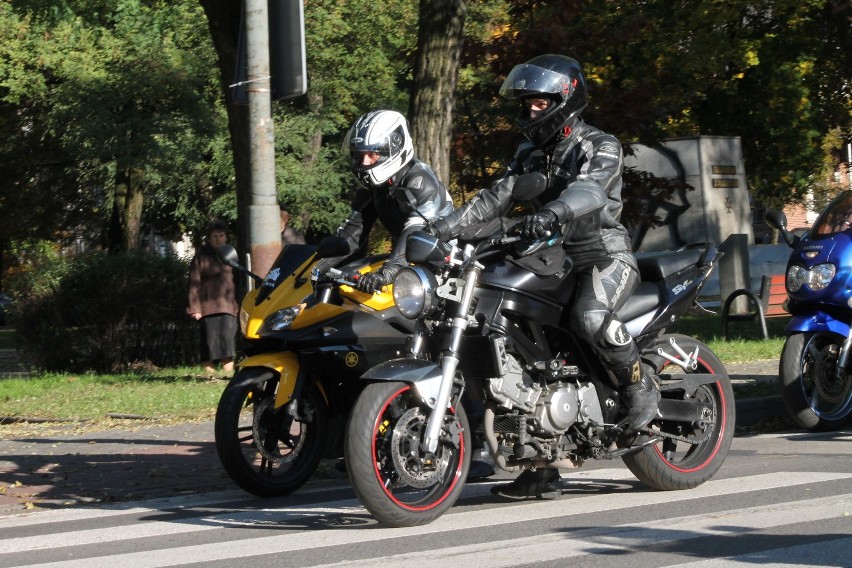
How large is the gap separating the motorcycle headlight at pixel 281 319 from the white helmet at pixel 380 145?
32.0 inches

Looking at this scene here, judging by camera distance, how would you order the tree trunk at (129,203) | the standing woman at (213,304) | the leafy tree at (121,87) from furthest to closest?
the tree trunk at (129,203) < the leafy tree at (121,87) < the standing woman at (213,304)

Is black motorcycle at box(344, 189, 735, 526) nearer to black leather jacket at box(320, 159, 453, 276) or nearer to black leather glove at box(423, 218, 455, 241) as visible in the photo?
black leather glove at box(423, 218, 455, 241)

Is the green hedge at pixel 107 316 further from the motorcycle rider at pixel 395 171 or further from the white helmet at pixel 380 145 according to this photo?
the white helmet at pixel 380 145

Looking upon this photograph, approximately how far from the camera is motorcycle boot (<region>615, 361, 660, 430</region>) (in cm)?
691

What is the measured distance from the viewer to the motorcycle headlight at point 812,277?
9.80 metres

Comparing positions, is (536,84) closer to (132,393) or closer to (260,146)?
(260,146)

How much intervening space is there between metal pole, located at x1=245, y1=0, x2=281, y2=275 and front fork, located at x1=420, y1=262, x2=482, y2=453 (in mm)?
4290

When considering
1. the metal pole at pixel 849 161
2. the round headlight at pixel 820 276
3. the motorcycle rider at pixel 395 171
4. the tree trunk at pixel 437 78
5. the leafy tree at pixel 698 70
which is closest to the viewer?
the motorcycle rider at pixel 395 171

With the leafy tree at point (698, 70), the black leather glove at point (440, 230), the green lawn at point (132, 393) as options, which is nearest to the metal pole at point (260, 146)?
the green lawn at point (132, 393)

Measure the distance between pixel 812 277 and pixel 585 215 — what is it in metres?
3.87

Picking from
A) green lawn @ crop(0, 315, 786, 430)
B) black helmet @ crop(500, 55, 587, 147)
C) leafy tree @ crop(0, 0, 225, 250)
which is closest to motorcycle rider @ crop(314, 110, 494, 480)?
black helmet @ crop(500, 55, 587, 147)

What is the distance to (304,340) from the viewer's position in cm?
740

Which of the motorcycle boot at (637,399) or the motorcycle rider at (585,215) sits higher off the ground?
the motorcycle rider at (585,215)

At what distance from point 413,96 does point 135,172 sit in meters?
23.2
